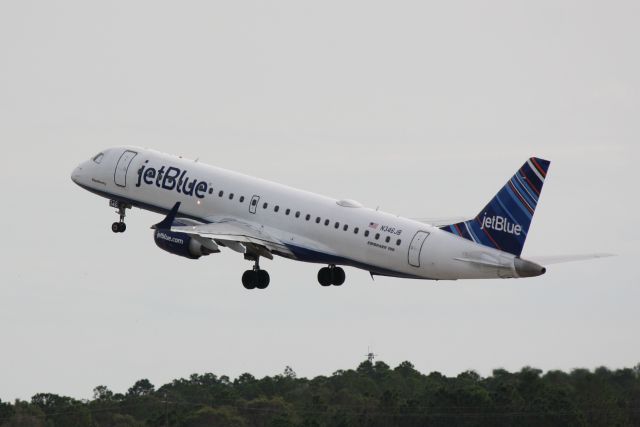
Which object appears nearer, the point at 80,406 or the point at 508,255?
the point at 508,255

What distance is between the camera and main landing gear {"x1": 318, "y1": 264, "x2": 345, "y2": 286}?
119 meters

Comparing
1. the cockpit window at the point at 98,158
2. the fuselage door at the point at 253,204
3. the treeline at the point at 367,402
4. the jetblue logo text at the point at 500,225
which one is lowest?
the treeline at the point at 367,402

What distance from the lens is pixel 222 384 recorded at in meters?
191

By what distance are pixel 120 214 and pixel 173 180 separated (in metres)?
7.72

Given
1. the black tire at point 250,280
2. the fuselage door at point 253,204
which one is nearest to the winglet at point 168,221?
the fuselage door at point 253,204

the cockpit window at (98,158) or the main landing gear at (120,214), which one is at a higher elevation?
the cockpit window at (98,158)

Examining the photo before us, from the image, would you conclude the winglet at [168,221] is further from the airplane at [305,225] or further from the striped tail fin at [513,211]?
the striped tail fin at [513,211]

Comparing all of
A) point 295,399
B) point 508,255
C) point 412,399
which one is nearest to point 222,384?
point 295,399

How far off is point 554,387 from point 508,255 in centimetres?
941

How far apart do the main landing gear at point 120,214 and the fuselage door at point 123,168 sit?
7.40 feet

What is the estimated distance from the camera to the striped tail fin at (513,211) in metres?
107

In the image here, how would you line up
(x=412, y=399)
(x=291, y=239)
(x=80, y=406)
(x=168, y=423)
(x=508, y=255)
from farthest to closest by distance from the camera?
(x=80, y=406) < (x=168, y=423) < (x=412, y=399) < (x=291, y=239) < (x=508, y=255)

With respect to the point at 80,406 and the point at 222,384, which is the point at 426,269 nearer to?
the point at 80,406

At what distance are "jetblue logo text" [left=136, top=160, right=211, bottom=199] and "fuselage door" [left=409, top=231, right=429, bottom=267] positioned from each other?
14.0 meters
